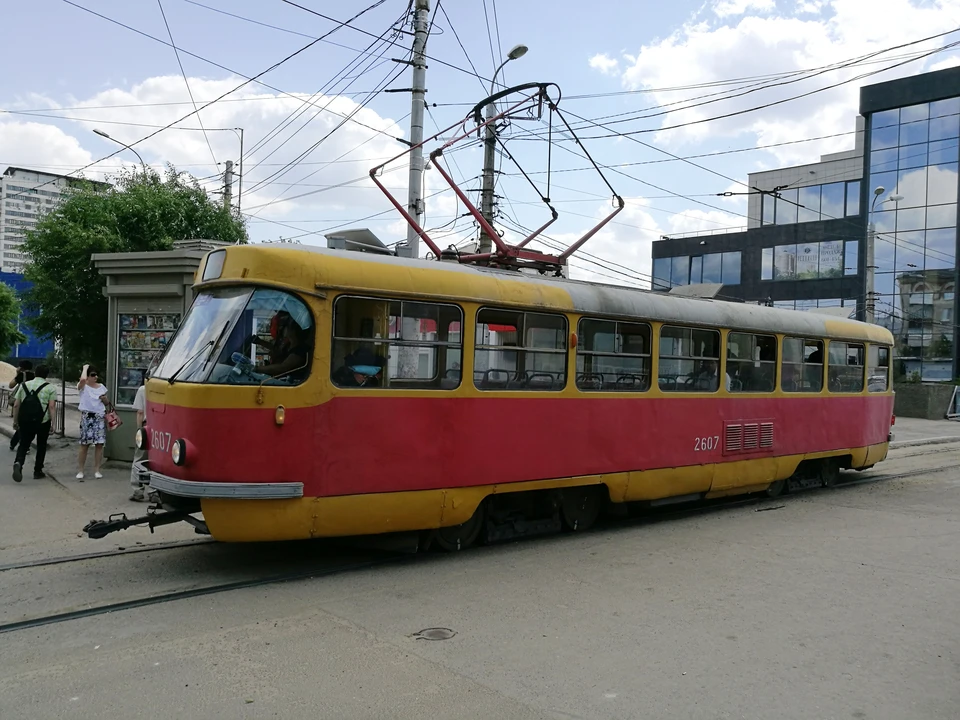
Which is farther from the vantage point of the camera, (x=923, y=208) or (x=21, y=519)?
(x=923, y=208)

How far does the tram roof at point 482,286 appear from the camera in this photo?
6.41m

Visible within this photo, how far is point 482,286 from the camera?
7410mm

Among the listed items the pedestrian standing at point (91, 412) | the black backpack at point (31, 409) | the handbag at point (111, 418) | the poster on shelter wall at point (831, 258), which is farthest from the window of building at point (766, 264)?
the black backpack at point (31, 409)

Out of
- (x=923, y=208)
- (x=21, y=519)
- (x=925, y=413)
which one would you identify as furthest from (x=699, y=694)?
(x=923, y=208)

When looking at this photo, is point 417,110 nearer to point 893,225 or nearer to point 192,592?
point 192,592

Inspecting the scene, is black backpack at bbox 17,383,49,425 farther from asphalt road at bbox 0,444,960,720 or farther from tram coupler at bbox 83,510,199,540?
tram coupler at bbox 83,510,199,540

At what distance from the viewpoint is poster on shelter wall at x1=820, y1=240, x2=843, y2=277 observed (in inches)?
1601

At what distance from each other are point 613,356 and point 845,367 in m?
5.64

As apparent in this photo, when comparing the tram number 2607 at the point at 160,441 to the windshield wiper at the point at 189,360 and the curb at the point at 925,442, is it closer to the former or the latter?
the windshield wiper at the point at 189,360

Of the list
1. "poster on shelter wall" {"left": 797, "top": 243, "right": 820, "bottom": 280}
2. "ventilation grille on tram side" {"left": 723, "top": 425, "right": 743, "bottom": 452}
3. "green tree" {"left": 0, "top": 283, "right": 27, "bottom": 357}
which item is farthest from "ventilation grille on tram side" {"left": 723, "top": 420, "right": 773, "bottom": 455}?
"green tree" {"left": 0, "top": 283, "right": 27, "bottom": 357}

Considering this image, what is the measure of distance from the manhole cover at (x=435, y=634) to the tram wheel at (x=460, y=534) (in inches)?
76.5

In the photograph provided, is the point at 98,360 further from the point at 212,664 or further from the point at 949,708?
the point at 949,708

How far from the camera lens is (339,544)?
24.6 feet

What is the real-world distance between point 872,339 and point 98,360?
14.6 metres
